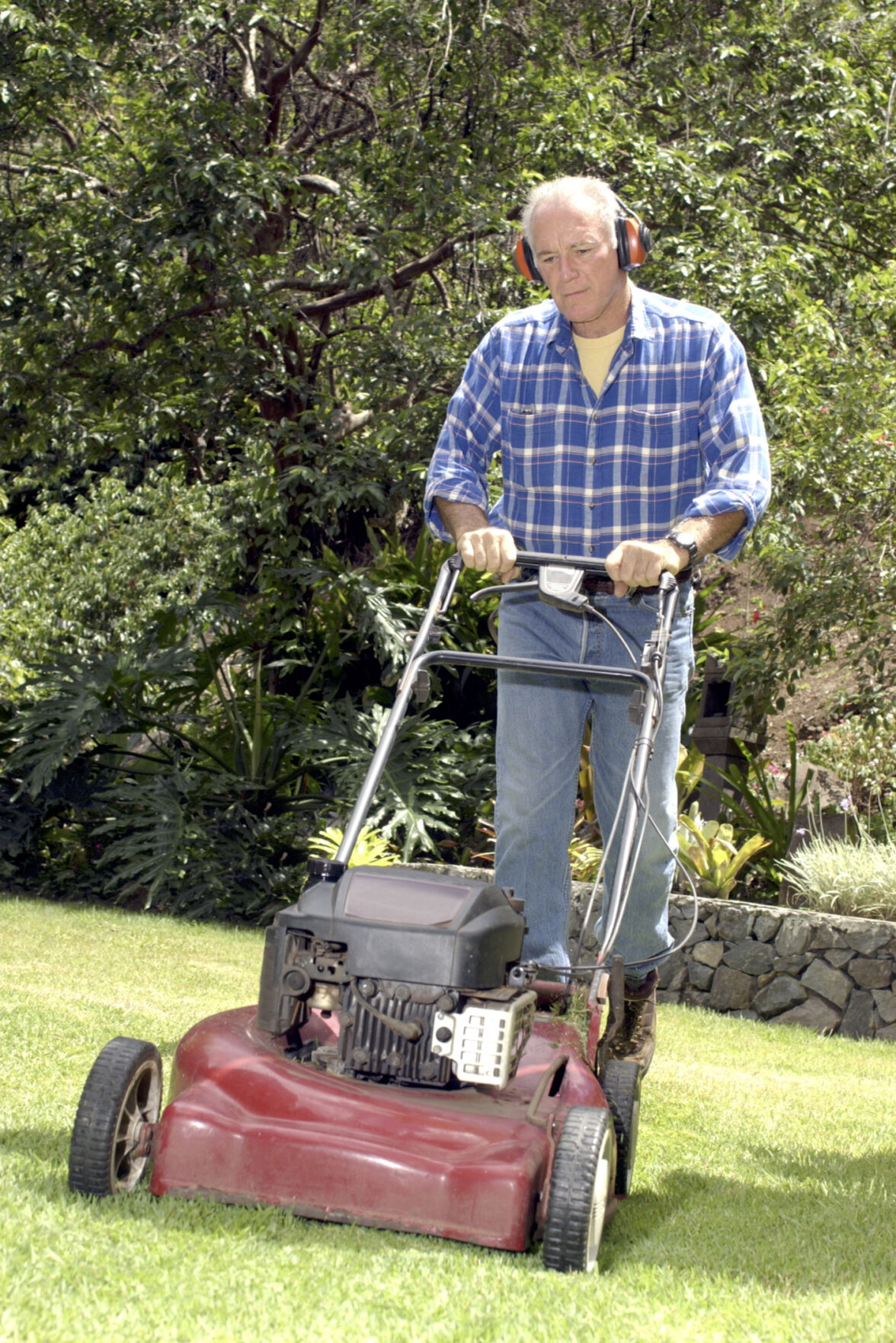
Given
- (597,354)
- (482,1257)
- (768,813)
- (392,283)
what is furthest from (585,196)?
(392,283)

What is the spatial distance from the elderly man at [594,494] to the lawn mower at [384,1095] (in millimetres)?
645

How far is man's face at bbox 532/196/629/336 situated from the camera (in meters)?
2.79

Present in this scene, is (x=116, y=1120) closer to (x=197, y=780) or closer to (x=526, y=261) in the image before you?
(x=526, y=261)

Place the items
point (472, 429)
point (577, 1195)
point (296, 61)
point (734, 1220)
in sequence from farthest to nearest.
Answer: point (296, 61) < point (472, 429) < point (734, 1220) < point (577, 1195)

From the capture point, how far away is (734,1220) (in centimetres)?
228

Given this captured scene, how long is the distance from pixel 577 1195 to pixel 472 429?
1.74 meters

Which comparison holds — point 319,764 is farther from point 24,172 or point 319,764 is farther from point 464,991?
point 464,991

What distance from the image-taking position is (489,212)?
7.46m

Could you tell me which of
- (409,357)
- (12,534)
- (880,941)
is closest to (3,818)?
(409,357)

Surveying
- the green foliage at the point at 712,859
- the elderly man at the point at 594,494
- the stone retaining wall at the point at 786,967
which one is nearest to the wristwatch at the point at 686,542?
the elderly man at the point at 594,494

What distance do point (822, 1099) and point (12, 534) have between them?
13.6 meters

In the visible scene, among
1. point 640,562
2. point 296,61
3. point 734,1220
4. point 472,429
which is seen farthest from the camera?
point 296,61

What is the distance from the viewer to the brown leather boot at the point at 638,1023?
292 centimetres

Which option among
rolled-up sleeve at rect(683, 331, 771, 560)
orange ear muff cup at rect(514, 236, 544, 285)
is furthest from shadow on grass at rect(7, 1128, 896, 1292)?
orange ear muff cup at rect(514, 236, 544, 285)
